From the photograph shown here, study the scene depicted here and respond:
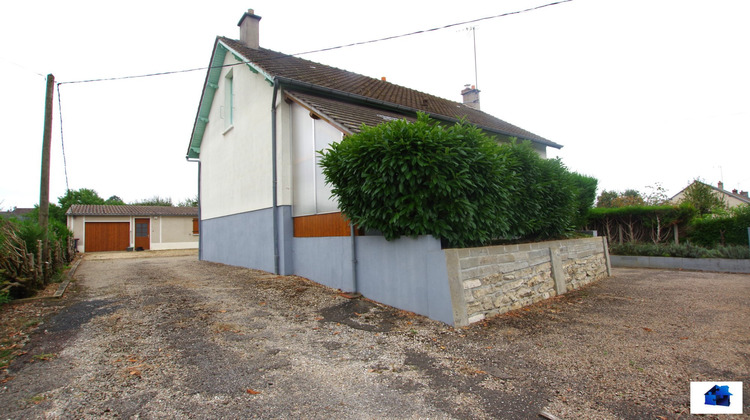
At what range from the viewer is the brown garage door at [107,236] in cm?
2339

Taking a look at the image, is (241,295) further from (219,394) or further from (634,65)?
(634,65)

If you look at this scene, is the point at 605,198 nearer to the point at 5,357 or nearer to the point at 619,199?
the point at 619,199

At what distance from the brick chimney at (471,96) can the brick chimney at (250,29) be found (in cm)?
A: 1001

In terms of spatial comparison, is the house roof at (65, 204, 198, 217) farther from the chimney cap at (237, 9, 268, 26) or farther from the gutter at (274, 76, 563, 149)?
the gutter at (274, 76, 563, 149)

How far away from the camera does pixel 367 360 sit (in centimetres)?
369

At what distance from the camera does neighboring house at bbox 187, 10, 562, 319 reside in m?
6.87

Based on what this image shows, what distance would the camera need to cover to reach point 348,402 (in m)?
2.82

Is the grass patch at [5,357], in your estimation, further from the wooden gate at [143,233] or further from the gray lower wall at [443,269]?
the wooden gate at [143,233]

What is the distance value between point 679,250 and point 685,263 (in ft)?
1.59

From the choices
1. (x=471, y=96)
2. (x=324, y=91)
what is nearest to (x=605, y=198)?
(x=471, y=96)

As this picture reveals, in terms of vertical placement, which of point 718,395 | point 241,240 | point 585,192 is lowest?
point 718,395

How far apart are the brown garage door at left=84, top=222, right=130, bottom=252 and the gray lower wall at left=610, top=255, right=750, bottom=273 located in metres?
26.5

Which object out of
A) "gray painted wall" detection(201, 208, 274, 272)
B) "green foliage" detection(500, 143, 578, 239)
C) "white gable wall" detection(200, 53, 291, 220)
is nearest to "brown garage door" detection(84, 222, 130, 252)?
"white gable wall" detection(200, 53, 291, 220)

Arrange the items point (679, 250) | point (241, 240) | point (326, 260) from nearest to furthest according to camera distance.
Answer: point (326, 260) < point (679, 250) < point (241, 240)
